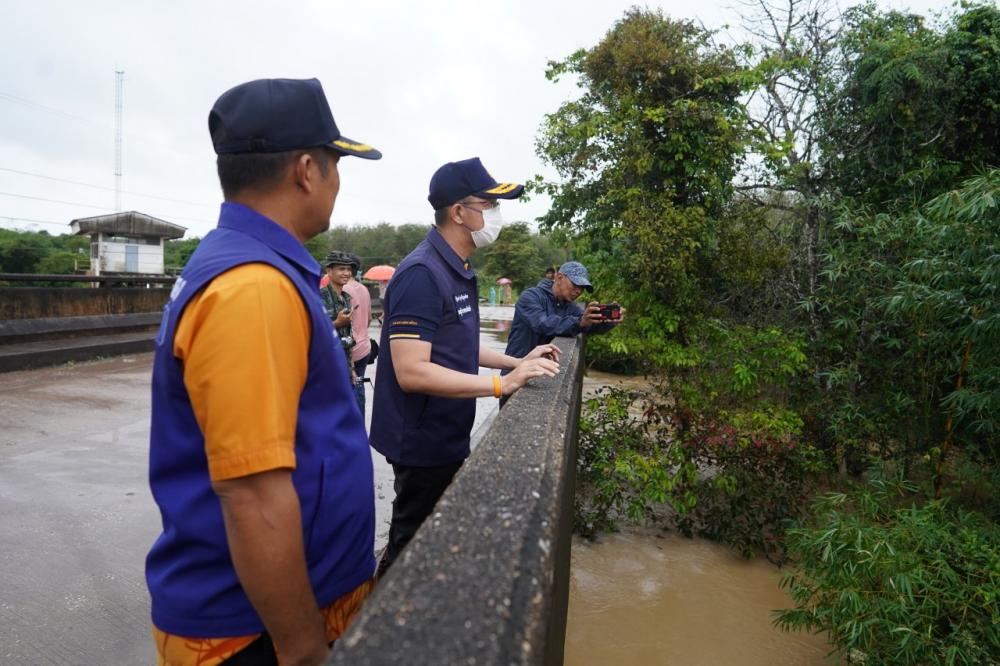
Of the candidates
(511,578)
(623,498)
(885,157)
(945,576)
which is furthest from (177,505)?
(885,157)

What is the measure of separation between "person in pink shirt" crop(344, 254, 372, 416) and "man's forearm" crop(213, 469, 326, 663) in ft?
15.6

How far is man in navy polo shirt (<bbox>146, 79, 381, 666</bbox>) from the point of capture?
0.99m

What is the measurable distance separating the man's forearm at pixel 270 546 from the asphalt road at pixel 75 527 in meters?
2.52

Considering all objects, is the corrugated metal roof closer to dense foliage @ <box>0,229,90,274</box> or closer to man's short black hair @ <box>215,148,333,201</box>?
dense foliage @ <box>0,229,90,274</box>

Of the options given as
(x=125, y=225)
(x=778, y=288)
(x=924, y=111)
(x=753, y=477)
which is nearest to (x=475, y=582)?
(x=753, y=477)

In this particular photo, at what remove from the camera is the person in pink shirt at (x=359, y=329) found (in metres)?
5.88

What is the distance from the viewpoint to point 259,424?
0.99m

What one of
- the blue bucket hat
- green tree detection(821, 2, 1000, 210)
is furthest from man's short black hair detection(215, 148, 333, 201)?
green tree detection(821, 2, 1000, 210)

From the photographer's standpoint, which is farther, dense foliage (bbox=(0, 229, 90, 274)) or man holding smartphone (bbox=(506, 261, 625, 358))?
dense foliage (bbox=(0, 229, 90, 274))

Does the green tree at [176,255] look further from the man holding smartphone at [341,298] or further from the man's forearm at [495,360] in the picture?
the man's forearm at [495,360]

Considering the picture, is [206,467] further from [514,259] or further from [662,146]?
[514,259]

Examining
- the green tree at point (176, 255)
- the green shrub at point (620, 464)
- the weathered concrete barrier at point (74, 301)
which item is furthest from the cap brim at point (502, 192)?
the green tree at point (176, 255)

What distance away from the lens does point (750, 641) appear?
458 cm

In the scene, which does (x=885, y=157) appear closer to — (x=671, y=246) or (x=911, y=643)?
(x=671, y=246)
